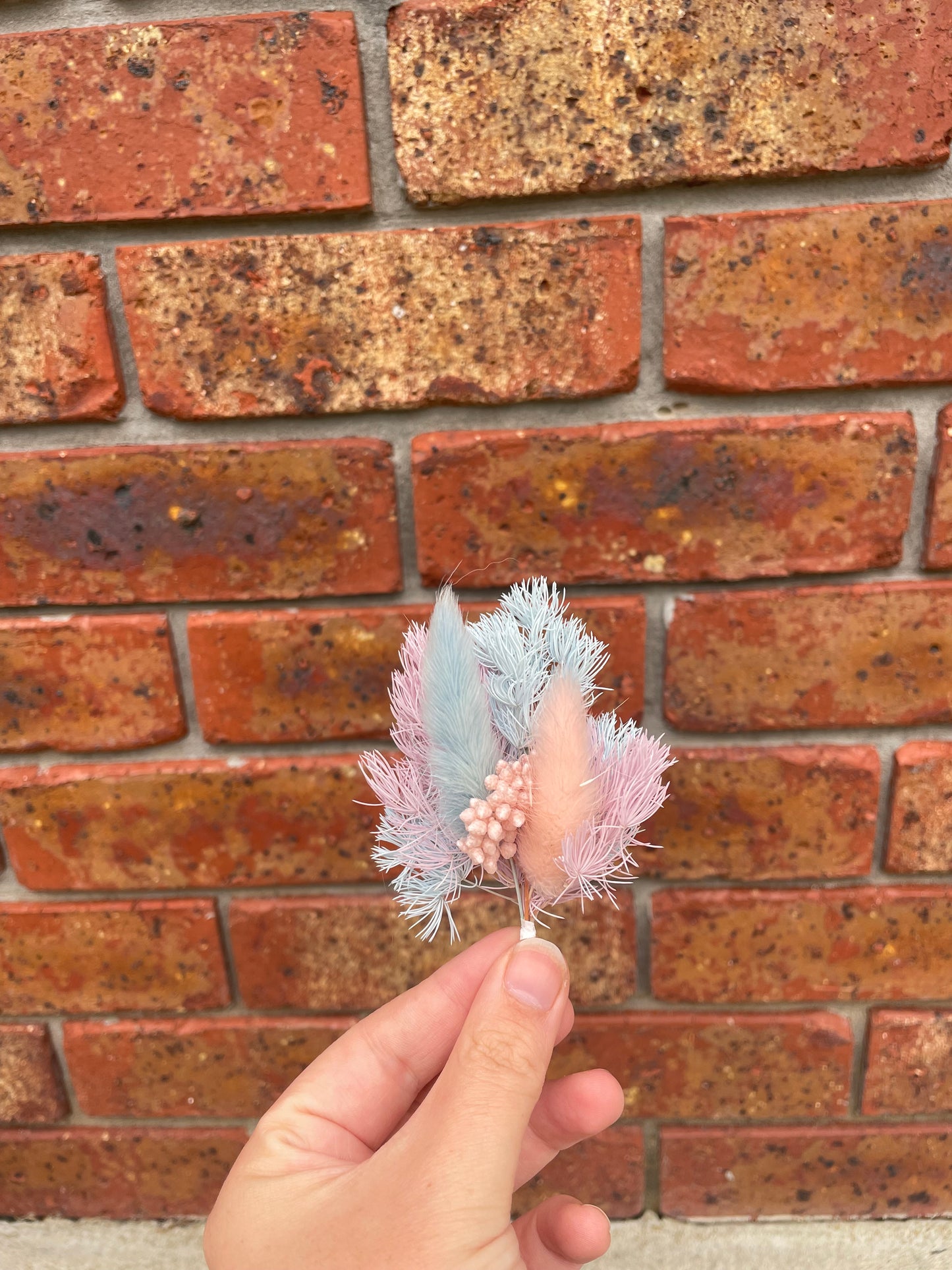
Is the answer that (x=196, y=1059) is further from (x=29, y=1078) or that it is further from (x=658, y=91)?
(x=658, y=91)

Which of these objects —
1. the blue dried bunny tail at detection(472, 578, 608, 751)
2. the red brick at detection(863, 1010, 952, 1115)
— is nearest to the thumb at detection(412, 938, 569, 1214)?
the blue dried bunny tail at detection(472, 578, 608, 751)

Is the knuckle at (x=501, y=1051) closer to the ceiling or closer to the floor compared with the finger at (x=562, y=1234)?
closer to the ceiling

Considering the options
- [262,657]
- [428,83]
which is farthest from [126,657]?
[428,83]

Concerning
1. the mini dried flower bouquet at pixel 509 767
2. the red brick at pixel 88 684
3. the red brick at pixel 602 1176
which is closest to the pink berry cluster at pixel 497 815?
the mini dried flower bouquet at pixel 509 767

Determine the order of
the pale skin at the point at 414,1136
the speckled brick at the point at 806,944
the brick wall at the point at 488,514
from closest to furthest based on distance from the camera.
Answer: the pale skin at the point at 414,1136 < the brick wall at the point at 488,514 < the speckled brick at the point at 806,944

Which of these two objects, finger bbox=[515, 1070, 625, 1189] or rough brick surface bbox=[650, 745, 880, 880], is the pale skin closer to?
finger bbox=[515, 1070, 625, 1189]

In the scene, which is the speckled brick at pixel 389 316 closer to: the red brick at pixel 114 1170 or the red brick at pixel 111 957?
the red brick at pixel 111 957
